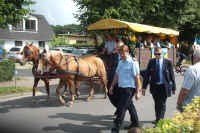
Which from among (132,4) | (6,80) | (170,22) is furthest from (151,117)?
(170,22)

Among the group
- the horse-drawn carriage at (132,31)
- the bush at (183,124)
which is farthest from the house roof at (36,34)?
the bush at (183,124)

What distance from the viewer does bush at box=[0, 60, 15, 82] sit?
41.3 ft

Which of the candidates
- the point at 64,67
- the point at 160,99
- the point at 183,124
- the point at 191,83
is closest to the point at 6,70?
the point at 64,67

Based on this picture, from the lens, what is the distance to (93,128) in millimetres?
5992

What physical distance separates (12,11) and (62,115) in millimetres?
6093

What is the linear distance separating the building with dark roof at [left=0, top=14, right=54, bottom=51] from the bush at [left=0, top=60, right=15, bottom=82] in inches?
1018

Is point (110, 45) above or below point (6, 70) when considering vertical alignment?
above

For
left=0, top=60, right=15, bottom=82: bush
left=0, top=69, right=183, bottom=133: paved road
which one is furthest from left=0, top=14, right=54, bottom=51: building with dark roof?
left=0, top=69, right=183, bottom=133: paved road

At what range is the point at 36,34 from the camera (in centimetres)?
4188

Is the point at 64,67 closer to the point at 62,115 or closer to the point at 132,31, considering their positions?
the point at 62,115

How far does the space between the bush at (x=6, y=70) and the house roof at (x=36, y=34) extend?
90.3 feet

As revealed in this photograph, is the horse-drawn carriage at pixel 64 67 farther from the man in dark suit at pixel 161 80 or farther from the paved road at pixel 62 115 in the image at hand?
the man in dark suit at pixel 161 80

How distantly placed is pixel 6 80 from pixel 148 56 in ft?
25.0

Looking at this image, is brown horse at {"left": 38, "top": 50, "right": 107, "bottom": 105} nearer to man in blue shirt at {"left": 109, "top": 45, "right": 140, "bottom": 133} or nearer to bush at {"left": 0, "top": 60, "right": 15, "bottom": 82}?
man in blue shirt at {"left": 109, "top": 45, "right": 140, "bottom": 133}
